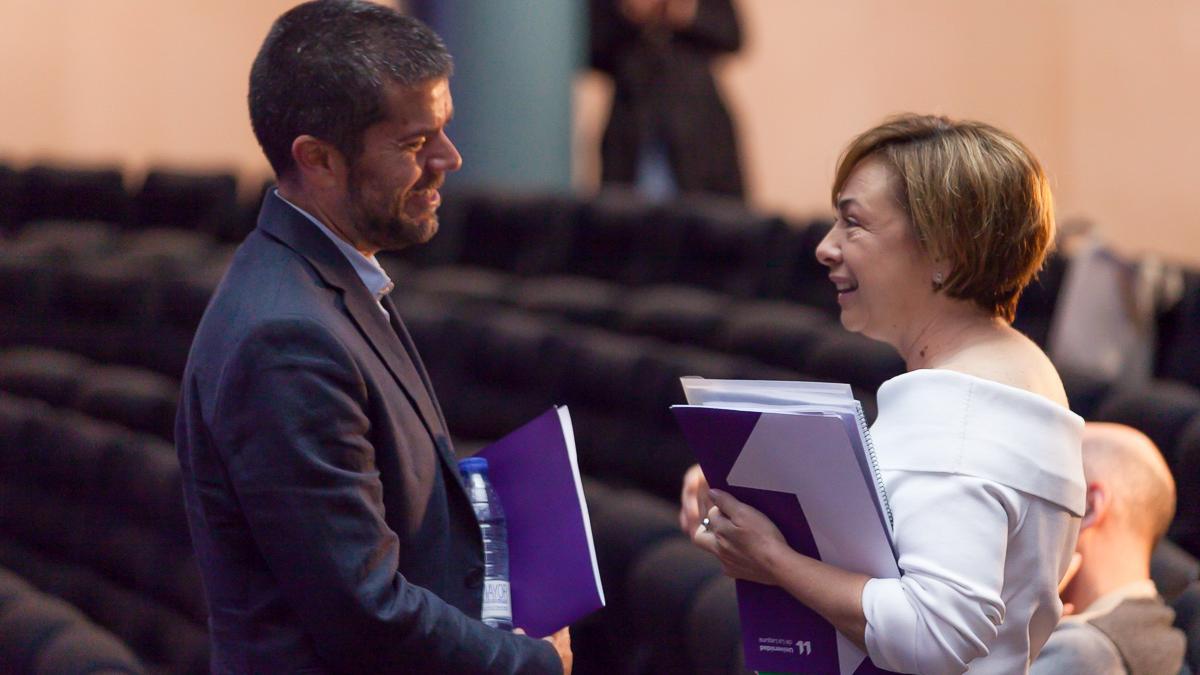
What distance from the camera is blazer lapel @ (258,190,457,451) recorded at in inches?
50.8

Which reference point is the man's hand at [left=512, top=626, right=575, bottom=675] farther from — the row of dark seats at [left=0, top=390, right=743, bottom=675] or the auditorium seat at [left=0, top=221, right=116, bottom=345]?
the auditorium seat at [left=0, top=221, right=116, bottom=345]

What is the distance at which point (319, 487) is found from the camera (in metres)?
1.18

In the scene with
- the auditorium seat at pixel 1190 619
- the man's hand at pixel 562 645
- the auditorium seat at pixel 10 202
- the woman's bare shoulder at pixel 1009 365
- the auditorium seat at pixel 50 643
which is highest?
the woman's bare shoulder at pixel 1009 365

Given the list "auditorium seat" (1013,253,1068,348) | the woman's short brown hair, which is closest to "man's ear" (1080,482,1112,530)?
the woman's short brown hair

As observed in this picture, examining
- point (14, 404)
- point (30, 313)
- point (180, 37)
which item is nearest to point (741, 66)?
point (180, 37)

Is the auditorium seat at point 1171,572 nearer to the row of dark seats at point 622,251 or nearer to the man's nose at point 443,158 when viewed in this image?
the man's nose at point 443,158

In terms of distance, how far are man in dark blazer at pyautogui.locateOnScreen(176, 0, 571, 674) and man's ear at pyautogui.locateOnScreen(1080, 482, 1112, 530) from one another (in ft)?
2.02

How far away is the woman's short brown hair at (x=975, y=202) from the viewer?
115cm

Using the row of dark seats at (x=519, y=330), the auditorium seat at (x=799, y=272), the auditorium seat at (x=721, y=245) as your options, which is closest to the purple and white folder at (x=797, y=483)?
the row of dark seats at (x=519, y=330)

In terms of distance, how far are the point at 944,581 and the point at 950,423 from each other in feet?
0.42

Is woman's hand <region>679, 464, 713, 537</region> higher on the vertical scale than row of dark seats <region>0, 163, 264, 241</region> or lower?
higher

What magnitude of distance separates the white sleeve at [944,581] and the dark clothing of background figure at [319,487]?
36cm

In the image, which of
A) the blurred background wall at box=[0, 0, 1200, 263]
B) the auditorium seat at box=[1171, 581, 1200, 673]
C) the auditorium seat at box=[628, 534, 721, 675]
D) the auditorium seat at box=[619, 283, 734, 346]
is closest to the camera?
the auditorium seat at box=[1171, 581, 1200, 673]

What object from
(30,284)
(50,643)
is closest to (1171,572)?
(50,643)
